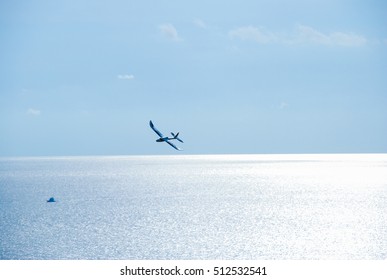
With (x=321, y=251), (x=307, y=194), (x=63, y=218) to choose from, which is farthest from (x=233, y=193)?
(x=321, y=251)

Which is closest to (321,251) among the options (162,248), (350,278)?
(162,248)

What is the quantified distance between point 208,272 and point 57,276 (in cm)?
1314

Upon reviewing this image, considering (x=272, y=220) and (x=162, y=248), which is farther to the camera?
(x=272, y=220)

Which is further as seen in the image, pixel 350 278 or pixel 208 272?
pixel 350 278

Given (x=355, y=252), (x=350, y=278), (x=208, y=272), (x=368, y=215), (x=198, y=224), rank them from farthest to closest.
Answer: (x=368, y=215) < (x=198, y=224) < (x=355, y=252) < (x=350, y=278) < (x=208, y=272)

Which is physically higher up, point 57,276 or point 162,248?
point 57,276

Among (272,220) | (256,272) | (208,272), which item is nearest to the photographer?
(208,272)

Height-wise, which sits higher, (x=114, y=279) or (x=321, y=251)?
(x=114, y=279)

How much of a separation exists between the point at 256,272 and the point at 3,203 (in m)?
118

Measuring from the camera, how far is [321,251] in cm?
7806

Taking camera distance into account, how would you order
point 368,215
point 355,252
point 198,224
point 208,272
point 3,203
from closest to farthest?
point 208,272, point 355,252, point 198,224, point 368,215, point 3,203

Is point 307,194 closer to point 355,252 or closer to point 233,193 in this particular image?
point 233,193

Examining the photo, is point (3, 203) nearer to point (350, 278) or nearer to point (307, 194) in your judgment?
point (307, 194)

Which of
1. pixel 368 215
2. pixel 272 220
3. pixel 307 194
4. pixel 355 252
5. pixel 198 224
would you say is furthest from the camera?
pixel 307 194
